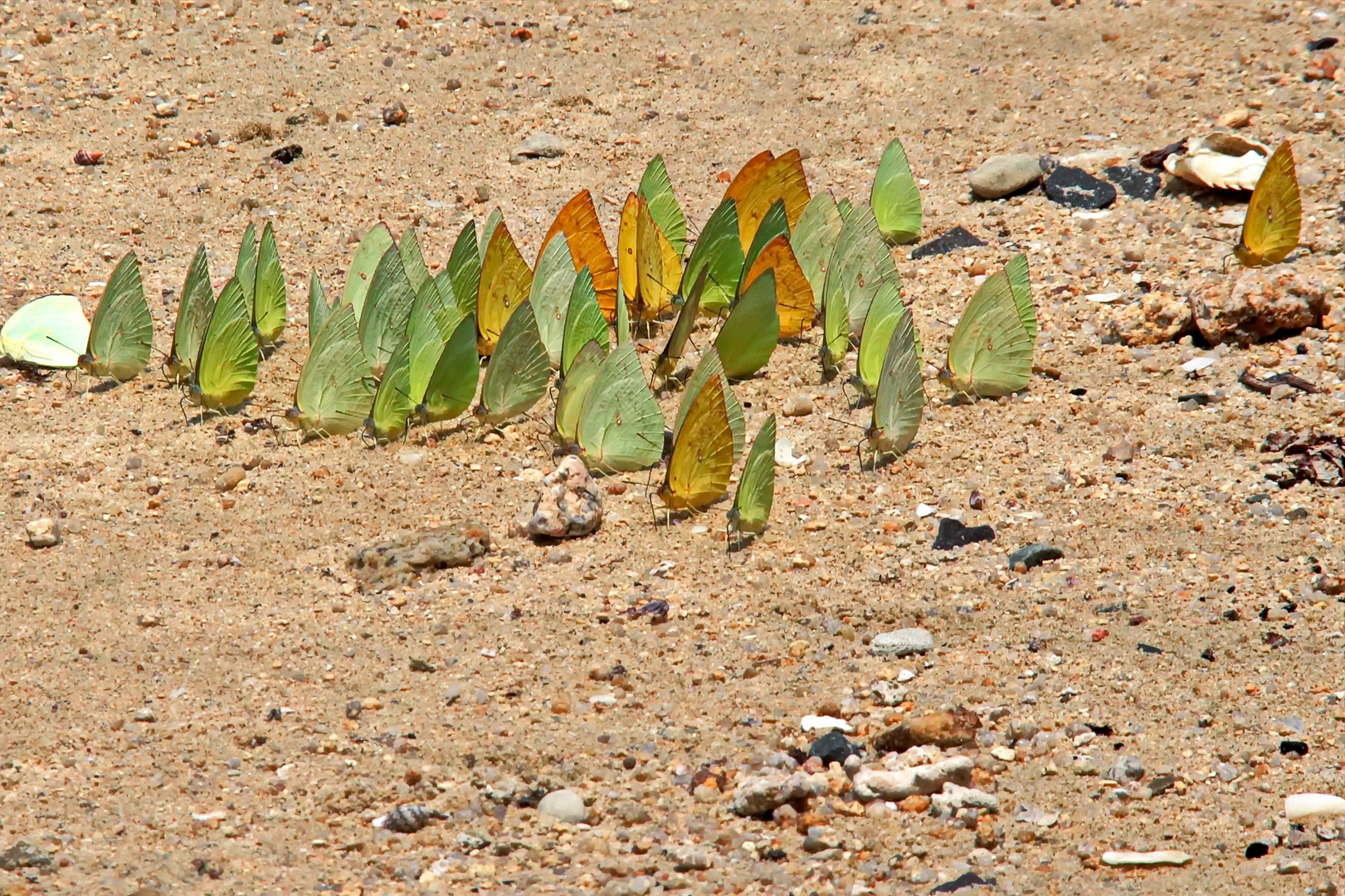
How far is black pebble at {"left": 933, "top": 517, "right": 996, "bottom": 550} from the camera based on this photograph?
4148 mm

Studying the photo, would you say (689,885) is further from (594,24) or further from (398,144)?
(594,24)

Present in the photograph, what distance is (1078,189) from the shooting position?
6.18 meters

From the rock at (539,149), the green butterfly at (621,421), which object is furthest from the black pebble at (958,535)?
the rock at (539,149)

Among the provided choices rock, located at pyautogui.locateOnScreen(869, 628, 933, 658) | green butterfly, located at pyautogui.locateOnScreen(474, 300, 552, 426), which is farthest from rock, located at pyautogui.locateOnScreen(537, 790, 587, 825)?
green butterfly, located at pyautogui.locateOnScreen(474, 300, 552, 426)

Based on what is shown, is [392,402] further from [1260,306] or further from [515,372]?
[1260,306]

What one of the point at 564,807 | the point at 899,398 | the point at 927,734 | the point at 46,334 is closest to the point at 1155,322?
the point at 899,398

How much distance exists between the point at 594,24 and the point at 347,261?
2680 mm

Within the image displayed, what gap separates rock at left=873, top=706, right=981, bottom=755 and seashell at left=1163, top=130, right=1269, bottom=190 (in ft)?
11.4

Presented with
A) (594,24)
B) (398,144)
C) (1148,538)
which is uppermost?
(594,24)

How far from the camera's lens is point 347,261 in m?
6.27

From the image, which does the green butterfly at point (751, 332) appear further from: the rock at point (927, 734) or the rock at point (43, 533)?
the rock at point (43, 533)

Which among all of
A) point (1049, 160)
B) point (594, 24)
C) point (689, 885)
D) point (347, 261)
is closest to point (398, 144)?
point (347, 261)

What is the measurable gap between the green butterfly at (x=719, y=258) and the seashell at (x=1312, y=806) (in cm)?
307

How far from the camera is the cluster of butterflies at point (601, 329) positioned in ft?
15.2
